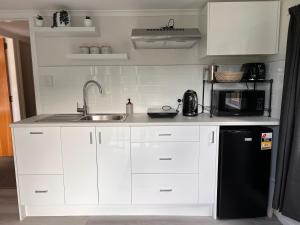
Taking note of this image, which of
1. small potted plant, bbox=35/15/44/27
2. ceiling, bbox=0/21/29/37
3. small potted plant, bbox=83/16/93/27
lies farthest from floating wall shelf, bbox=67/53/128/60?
ceiling, bbox=0/21/29/37

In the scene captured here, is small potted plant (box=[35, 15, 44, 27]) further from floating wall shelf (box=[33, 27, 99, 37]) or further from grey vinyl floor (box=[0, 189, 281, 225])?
grey vinyl floor (box=[0, 189, 281, 225])

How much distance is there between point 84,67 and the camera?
2.46 m

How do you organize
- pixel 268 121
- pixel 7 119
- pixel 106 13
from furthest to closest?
pixel 7 119 → pixel 106 13 → pixel 268 121

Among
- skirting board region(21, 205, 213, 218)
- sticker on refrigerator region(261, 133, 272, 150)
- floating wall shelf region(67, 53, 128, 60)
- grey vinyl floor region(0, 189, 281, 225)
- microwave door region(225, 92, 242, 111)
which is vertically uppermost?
floating wall shelf region(67, 53, 128, 60)

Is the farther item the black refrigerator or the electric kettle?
the electric kettle

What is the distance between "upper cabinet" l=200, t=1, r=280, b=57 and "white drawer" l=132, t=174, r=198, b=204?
48.8 inches

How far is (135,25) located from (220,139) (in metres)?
1.57

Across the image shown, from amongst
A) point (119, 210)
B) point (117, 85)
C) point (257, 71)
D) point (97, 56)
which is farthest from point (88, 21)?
point (119, 210)

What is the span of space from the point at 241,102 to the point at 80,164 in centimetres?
168

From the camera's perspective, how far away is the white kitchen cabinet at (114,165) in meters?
1.94

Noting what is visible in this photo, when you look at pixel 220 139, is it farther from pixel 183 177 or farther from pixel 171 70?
pixel 171 70

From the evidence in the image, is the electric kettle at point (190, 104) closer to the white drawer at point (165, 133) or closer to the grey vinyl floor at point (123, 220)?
the white drawer at point (165, 133)

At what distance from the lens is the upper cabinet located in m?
1.93

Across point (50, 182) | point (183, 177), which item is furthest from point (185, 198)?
point (50, 182)
